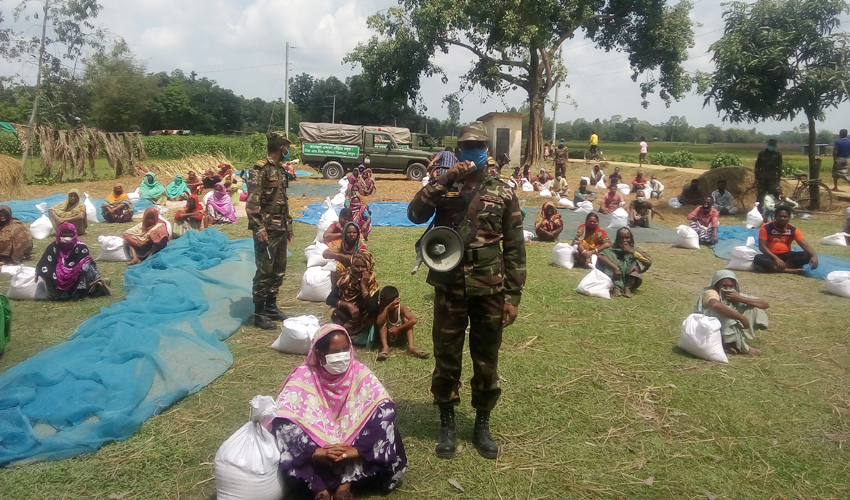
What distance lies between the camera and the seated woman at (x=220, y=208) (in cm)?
1150

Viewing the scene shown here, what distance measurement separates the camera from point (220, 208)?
38.0ft

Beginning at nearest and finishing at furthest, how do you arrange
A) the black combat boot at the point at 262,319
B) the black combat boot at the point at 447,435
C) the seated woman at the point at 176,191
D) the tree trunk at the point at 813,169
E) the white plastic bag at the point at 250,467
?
1. the white plastic bag at the point at 250,467
2. the black combat boot at the point at 447,435
3. the black combat boot at the point at 262,319
4. the tree trunk at the point at 813,169
5. the seated woman at the point at 176,191

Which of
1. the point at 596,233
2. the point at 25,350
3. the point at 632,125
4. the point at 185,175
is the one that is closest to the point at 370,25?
the point at 185,175

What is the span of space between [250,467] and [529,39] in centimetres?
1958

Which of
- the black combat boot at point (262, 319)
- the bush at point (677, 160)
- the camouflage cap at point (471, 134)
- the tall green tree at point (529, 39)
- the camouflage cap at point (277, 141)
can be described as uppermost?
the tall green tree at point (529, 39)

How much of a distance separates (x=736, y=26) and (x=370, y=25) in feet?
45.8

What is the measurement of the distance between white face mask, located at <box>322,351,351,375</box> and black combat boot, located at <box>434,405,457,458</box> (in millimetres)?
686

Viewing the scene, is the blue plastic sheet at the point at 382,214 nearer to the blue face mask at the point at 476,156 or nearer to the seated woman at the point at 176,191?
the seated woman at the point at 176,191

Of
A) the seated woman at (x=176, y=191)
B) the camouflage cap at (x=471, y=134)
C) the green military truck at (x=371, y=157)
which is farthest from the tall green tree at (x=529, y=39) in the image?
the camouflage cap at (x=471, y=134)

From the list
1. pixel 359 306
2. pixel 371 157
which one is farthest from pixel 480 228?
pixel 371 157

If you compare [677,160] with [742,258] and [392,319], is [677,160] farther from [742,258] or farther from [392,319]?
[392,319]

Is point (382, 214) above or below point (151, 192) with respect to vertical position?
below

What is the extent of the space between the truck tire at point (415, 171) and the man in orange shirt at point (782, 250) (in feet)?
45.5

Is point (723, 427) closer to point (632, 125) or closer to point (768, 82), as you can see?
point (768, 82)
